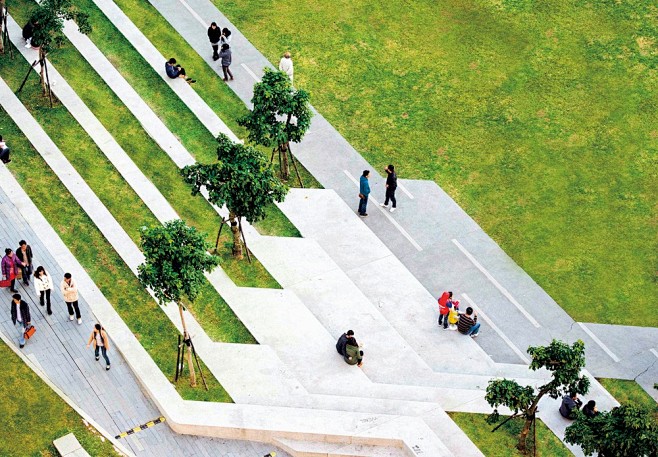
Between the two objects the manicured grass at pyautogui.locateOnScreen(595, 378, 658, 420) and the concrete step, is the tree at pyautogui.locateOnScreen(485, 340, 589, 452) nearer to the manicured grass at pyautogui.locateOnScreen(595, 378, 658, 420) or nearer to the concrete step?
the concrete step

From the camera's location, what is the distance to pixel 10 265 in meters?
30.5

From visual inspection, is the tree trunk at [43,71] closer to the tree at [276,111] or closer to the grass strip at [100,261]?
the grass strip at [100,261]

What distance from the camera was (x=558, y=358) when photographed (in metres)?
26.8

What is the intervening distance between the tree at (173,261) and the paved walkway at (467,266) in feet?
26.5

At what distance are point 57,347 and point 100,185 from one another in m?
6.20

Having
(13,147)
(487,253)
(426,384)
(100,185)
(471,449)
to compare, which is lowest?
(471,449)

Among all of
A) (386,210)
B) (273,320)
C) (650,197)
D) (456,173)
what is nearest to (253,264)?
(273,320)

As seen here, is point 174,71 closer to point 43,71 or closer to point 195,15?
point 195,15

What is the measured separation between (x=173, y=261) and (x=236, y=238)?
16.5 ft

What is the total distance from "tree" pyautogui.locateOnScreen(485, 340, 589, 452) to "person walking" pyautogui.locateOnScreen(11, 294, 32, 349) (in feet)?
38.7

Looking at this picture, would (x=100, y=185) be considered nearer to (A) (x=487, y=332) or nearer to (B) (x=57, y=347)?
(B) (x=57, y=347)

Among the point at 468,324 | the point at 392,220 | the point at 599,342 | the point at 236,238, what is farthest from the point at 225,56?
the point at 599,342

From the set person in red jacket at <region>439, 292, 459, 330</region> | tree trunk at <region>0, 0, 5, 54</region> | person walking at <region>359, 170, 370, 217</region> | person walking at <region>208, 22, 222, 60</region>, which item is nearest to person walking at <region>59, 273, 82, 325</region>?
person walking at <region>359, 170, 370, 217</region>

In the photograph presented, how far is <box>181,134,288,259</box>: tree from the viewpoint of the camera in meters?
30.3
